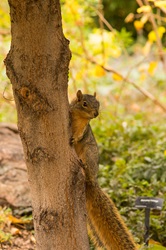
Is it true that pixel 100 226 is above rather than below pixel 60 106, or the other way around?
below

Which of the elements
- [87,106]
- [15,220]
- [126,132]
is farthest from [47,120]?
[126,132]

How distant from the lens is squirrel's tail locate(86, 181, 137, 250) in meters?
3.08

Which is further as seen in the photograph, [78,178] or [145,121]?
[145,121]

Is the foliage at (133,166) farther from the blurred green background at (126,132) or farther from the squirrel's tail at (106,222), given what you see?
the squirrel's tail at (106,222)

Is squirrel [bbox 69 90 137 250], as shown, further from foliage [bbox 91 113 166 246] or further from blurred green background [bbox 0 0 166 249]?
foliage [bbox 91 113 166 246]

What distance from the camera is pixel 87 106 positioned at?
3.12 meters

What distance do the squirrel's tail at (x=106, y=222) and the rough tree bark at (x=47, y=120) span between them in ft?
1.01

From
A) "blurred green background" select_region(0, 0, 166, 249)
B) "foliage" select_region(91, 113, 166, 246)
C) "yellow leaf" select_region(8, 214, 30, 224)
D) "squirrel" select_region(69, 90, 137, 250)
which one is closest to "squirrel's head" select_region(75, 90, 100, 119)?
"squirrel" select_region(69, 90, 137, 250)

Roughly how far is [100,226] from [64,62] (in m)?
1.03

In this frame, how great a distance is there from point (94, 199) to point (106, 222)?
0.15m

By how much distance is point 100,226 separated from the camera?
315 centimetres

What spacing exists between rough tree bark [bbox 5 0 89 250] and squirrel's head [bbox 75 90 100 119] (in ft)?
1.18

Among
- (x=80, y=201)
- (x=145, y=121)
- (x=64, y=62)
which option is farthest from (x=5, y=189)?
(x=145, y=121)

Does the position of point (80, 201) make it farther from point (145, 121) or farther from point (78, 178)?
point (145, 121)
